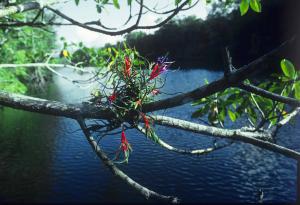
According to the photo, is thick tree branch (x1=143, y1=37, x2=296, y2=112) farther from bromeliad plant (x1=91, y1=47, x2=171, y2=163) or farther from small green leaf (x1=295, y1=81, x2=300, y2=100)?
small green leaf (x1=295, y1=81, x2=300, y2=100)

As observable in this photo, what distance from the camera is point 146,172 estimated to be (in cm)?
2636

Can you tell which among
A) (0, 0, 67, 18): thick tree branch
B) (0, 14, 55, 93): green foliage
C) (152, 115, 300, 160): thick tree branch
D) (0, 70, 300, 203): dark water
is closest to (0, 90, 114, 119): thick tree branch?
(152, 115, 300, 160): thick tree branch

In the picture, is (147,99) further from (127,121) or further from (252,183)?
(252,183)

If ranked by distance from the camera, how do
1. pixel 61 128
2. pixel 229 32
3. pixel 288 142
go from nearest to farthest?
pixel 288 142
pixel 61 128
pixel 229 32

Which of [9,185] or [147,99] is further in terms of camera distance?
[9,185]

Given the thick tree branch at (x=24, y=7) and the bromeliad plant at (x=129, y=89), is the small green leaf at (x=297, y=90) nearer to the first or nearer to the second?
the bromeliad plant at (x=129, y=89)

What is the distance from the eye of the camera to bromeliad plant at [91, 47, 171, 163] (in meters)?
2.67

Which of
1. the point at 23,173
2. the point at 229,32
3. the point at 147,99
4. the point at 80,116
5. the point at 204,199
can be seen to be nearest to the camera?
the point at 80,116

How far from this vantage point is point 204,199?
74.3 feet

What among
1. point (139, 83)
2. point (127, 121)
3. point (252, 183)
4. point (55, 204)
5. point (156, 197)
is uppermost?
point (139, 83)

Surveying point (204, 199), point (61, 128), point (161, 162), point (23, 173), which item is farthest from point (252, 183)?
point (61, 128)

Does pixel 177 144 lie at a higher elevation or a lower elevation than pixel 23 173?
higher

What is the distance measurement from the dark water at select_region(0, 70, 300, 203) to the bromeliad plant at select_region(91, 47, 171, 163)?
19.6 metres

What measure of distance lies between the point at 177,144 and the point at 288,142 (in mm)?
8821
